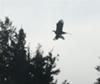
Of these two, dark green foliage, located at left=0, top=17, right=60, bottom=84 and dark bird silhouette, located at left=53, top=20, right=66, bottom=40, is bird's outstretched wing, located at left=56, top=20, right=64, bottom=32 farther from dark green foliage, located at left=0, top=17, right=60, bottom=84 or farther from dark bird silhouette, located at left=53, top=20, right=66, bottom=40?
dark green foliage, located at left=0, top=17, right=60, bottom=84

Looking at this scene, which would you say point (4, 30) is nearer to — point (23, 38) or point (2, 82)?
point (23, 38)

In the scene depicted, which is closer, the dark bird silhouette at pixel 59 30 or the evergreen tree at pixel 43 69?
the dark bird silhouette at pixel 59 30

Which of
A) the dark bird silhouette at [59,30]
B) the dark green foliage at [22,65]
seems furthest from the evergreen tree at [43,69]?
the dark bird silhouette at [59,30]

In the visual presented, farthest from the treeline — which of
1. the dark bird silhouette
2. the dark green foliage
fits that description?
the dark bird silhouette

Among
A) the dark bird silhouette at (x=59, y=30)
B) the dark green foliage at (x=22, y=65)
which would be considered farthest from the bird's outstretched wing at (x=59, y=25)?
the dark green foliage at (x=22, y=65)

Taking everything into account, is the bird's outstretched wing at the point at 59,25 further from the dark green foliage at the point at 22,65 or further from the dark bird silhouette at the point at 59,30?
the dark green foliage at the point at 22,65

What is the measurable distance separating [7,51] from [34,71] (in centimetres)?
438

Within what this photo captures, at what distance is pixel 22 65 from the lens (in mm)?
39375

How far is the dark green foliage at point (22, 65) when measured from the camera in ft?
127

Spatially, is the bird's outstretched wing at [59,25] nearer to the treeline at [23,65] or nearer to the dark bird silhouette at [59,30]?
the dark bird silhouette at [59,30]

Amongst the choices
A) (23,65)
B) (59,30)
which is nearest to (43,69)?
(23,65)

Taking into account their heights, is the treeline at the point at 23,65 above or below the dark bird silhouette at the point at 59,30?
above

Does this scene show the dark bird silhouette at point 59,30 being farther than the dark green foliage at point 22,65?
No

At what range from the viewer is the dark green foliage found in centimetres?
3859
